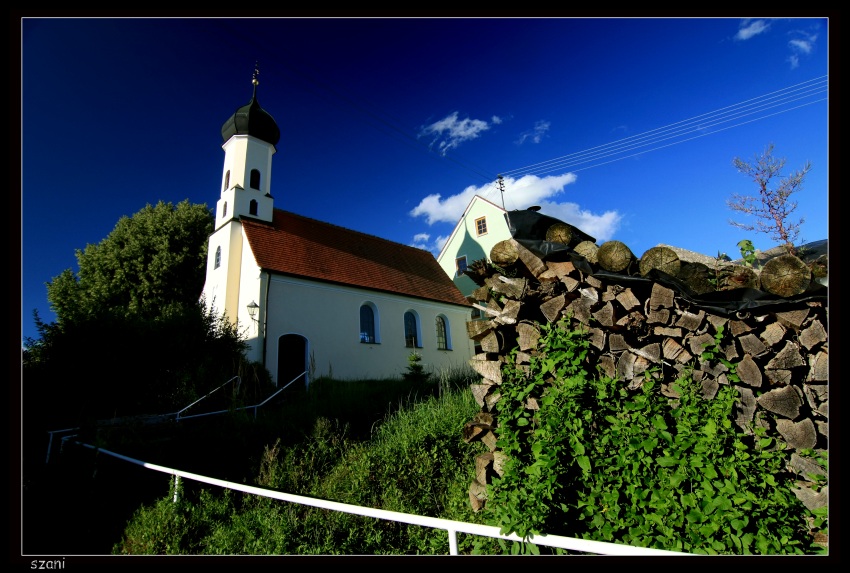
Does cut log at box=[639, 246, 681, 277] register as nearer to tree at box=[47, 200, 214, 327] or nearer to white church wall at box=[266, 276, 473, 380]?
white church wall at box=[266, 276, 473, 380]

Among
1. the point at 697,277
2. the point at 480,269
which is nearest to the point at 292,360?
the point at 480,269

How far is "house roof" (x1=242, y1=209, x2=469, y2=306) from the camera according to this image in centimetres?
1603

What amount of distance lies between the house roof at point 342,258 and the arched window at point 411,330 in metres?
0.95

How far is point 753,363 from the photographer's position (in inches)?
111

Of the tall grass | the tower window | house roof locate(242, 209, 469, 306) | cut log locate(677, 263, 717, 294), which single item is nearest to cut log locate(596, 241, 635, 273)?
cut log locate(677, 263, 717, 294)

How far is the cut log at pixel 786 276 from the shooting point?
275cm

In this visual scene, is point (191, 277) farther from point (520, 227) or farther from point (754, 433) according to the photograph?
point (754, 433)

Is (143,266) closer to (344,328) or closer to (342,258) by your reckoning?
(342,258)

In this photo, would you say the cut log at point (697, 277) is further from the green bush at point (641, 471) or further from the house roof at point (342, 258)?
the house roof at point (342, 258)

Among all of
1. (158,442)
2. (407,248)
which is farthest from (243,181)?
(158,442)

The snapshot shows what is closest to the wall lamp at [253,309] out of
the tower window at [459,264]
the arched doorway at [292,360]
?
the arched doorway at [292,360]

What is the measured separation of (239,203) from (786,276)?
57.8 feet

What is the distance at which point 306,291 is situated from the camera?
1566 cm

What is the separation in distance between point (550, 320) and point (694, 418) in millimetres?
1192
